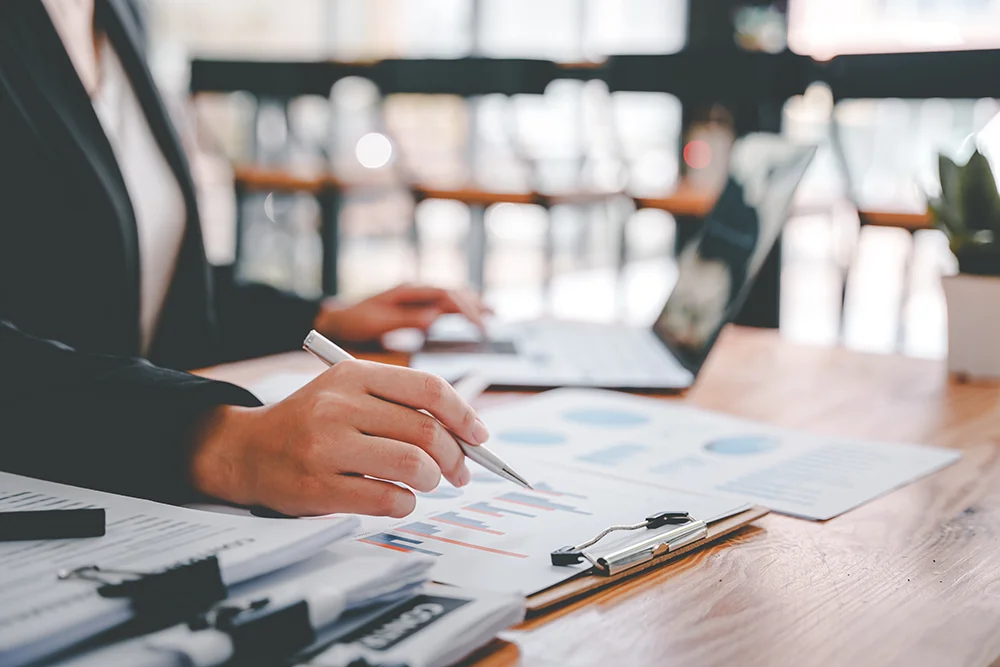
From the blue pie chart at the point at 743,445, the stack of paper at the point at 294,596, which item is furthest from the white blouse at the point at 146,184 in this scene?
the stack of paper at the point at 294,596

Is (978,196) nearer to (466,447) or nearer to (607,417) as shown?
(607,417)

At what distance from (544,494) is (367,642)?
12.5 inches

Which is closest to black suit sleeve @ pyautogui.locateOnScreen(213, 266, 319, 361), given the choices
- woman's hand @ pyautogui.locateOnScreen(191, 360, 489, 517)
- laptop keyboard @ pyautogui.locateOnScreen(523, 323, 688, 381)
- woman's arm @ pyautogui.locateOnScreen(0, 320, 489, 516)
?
laptop keyboard @ pyautogui.locateOnScreen(523, 323, 688, 381)

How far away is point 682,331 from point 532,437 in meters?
0.44

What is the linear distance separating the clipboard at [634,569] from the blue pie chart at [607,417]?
0.94 feet

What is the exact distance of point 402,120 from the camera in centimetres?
508

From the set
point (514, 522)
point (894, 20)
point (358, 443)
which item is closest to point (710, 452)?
point (514, 522)

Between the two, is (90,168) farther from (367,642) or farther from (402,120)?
(402,120)

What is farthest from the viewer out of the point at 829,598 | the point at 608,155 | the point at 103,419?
the point at 608,155

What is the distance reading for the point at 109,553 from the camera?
0.52m

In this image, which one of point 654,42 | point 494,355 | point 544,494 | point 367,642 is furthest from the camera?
point 654,42

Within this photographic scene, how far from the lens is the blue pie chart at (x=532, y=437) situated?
0.93 m

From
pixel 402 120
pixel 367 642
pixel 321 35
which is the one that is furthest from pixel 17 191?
pixel 321 35

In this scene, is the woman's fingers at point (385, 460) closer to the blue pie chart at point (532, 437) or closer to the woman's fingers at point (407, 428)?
the woman's fingers at point (407, 428)
